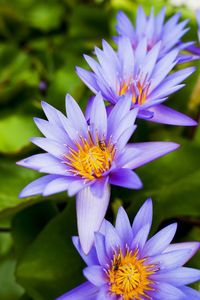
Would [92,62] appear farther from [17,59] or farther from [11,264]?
[17,59]

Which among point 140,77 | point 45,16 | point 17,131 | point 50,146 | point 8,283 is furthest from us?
point 45,16

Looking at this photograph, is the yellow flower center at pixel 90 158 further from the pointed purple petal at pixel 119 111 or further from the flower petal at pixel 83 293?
the flower petal at pixel 83 293

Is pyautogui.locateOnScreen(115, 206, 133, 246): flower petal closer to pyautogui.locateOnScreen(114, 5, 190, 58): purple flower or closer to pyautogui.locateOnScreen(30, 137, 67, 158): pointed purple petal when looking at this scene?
pyautogui.locateOnScreen(30, 137, 67, 158): pointed purple petal

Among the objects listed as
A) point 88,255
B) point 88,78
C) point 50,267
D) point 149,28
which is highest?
point 149,28

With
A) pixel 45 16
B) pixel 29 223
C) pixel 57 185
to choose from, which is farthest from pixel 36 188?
pixel 45 16

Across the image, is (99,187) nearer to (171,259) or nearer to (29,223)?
(171,259)

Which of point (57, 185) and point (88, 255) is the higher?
point (57, 185)

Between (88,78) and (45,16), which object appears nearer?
(88,78)

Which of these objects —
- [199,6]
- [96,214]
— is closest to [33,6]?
[199,6]
